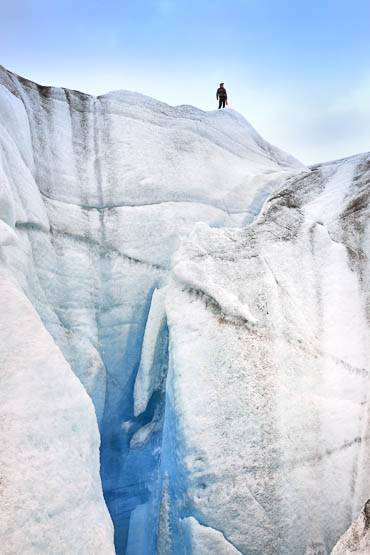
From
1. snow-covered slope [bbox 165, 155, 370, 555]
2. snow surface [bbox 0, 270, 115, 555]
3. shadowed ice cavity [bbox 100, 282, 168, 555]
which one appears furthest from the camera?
shadowed ice cavity [bbox 100, 282, 168, 555]

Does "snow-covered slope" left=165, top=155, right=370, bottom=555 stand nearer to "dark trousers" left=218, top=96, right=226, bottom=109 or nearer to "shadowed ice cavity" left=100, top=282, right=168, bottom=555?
"shadowed ice cavity" left=100, top=282, right=168, bottom=555

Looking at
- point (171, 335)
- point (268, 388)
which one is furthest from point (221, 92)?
point (268, 388)

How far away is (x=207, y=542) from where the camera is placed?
13.5ft

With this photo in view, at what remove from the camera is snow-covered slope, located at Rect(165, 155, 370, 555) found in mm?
4281

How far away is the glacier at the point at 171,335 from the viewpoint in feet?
12.1

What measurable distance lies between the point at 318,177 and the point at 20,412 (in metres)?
6.58

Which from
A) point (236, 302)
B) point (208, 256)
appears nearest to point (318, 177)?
point (208, 256)

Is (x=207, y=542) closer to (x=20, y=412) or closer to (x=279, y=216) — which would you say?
(x=20, y=412)

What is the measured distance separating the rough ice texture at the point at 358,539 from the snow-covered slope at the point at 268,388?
108 cm

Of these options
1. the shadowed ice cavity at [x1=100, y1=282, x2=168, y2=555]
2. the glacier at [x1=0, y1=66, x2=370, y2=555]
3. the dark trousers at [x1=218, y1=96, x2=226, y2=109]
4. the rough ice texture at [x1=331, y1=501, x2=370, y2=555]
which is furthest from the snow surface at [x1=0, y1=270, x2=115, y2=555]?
the dark trousers at [x1=218, y1=96, x2=226, y2=109]

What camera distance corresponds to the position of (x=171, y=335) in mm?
5203

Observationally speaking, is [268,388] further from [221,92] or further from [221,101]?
[221,92]

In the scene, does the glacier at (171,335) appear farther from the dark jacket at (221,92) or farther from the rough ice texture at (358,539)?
the dark jacket at (221,92)

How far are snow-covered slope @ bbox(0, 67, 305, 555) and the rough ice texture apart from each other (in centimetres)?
232
